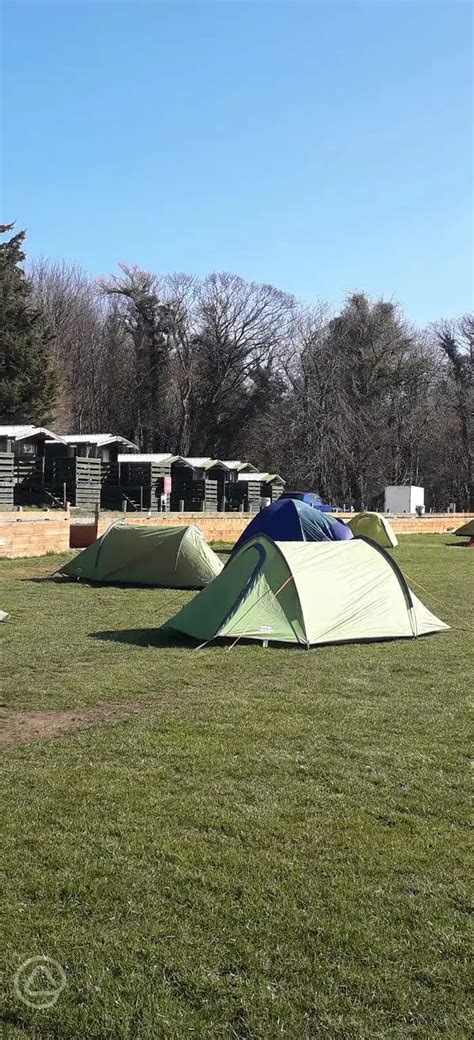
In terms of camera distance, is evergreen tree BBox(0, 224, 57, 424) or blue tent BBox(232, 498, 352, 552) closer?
blue tent BBox(232, 498, 352, 552)

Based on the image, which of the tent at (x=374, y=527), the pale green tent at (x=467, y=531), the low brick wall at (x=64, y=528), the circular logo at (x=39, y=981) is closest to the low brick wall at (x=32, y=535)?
the low brick wall at (x=64, y=528)

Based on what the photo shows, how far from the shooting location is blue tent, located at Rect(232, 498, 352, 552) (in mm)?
17375

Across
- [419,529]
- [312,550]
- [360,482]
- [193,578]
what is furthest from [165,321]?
[312,550]

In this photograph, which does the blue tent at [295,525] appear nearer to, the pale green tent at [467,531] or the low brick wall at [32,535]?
the low brick wall at [32,535]

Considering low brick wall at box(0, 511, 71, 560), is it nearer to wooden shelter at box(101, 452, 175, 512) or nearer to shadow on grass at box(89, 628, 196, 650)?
shadow on grass at box(89, 628, 196, 650)

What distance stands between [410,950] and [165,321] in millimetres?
55563

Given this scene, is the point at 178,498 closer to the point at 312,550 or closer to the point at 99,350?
the point at 99,350

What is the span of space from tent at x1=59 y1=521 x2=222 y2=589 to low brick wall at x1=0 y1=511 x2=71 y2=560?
15.0 ft

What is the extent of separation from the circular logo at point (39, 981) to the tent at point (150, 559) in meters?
11.2

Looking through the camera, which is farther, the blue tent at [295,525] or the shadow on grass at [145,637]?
the blue tent at [295,525]

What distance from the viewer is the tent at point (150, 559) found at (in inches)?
571

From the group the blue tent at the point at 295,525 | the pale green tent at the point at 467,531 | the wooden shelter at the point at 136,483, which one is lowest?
the pale green tent at the point at 467,531

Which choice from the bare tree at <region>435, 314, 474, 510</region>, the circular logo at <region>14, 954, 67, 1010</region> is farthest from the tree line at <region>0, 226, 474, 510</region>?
the circular logo at <region>14, 954, 67, 1010</region>

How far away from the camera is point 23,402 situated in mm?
41031
